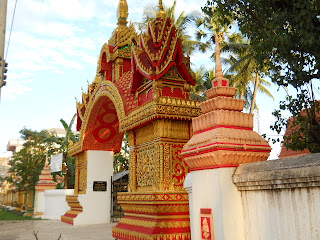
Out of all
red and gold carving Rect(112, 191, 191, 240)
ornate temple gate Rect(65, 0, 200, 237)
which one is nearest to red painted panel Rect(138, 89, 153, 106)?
ornate temple gate Rect(65, 0, 200, 237)

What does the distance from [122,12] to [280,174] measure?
35.4 feet

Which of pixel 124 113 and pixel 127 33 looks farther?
pixel 127 33

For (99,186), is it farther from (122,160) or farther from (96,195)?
(122,160)

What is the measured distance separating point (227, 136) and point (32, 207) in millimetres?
19863

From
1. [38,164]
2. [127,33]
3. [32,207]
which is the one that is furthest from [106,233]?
[38,164]

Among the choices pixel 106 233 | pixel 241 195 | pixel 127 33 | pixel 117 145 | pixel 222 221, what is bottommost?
pixel 106 233

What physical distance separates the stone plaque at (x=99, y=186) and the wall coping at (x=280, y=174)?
10311 millimetres

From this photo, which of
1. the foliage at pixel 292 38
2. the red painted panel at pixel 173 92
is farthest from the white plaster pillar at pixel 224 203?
the red painted panel at pixel 173 92

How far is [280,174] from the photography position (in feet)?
11.1

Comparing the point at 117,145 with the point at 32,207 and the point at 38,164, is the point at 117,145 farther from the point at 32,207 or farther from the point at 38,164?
the point at 38,164

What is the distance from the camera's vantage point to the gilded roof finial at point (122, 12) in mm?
12625

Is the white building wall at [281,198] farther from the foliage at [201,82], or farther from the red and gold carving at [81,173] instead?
the foliage at [201,82]

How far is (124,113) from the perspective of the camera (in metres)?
9.89

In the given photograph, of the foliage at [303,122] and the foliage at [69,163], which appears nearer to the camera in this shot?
the foliage at [303,122]
